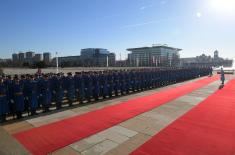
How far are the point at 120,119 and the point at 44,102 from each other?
3281 millimetres

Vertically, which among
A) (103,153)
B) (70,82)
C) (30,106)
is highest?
(70,82)

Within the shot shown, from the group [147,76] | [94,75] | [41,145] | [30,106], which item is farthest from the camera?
[147,76]

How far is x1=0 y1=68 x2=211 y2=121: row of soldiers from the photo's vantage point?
6.98 m

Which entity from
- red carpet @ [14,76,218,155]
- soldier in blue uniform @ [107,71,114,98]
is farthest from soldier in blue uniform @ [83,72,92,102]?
red carpet @ [14,76,218,155]

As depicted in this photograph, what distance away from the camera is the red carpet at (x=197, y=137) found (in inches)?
178

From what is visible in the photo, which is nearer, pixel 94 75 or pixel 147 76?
pixel 94 75

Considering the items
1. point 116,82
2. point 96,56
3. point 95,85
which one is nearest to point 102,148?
point 95,85

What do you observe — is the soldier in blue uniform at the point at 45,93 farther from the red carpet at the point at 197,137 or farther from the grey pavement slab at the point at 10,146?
the red carpet at the point at 197,137

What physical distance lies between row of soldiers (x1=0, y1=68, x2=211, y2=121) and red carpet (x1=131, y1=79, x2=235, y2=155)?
476 cm

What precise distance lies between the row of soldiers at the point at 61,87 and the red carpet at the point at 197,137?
476 cm

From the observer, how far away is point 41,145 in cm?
482

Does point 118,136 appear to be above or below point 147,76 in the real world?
below

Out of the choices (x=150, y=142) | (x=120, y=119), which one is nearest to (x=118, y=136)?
(x=150, y=142)

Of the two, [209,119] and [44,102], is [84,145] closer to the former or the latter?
[44,102]
